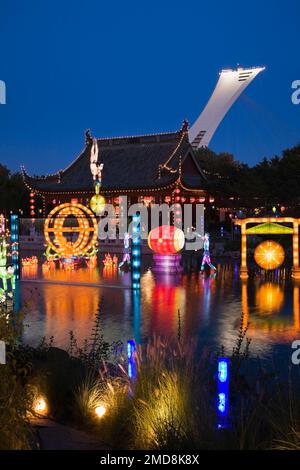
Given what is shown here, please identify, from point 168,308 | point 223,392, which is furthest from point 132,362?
point 168,308

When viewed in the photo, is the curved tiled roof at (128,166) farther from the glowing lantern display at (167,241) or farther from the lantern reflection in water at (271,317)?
the lantern reflection in water at (271,317)

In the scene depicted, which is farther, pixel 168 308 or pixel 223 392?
pixel 168 308

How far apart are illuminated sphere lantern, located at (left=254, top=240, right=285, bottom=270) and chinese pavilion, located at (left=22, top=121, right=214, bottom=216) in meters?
18.0

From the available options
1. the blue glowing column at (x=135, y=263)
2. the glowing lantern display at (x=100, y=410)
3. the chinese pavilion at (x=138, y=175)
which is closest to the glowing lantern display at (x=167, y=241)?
the blue glowing column at (x=135, y=263)

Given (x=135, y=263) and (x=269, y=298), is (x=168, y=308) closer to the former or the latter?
(x=135, y=263)

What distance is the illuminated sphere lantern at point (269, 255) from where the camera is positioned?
21.5 m

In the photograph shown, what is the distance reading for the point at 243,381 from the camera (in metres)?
7.46

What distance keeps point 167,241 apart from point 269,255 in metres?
4.51

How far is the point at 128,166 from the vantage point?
149ft

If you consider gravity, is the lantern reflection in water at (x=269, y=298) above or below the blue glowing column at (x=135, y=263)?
below

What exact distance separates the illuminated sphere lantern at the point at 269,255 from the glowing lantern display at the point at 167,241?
3.70m

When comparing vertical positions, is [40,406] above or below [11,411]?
below

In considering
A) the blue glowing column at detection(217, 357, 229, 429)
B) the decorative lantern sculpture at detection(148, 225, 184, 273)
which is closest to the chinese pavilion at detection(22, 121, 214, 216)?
the decorative lantern sculpture at detection(148, 225, 184, 273)

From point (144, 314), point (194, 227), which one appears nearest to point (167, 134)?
point (194, 227)
